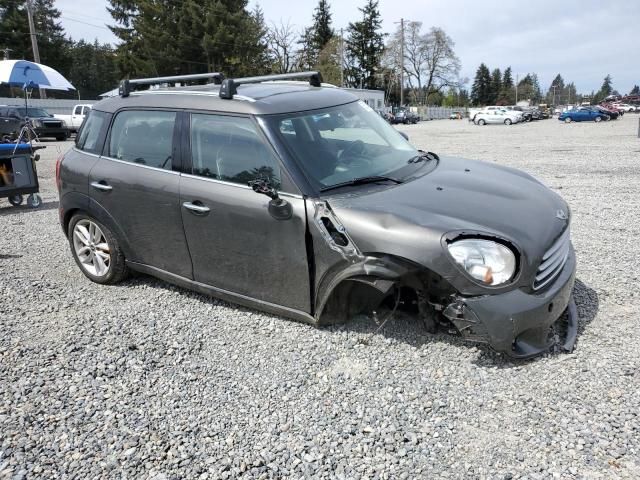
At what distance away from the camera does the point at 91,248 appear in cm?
483

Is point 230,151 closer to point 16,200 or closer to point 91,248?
point 91,248

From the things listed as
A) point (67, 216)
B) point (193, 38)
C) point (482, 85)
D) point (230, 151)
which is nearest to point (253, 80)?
point (230, 151)

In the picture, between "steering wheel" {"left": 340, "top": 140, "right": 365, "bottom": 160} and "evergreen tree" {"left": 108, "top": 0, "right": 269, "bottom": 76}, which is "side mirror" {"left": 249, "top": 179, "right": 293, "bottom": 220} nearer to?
"steering wheel" {"left": 340, "top": 140, "right": 365, "bottom": 160}

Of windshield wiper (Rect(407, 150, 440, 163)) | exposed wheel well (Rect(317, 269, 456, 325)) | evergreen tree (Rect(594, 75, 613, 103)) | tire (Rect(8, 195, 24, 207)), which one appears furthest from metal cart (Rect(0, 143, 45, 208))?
evergreen tree (Rect(594, 75, 613, 103))

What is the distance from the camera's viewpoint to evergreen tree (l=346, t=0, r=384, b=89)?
7744 cm

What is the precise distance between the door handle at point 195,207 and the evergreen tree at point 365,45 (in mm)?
77182

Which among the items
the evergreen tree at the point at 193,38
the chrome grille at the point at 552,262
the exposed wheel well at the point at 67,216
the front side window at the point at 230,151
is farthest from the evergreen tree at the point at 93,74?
the chrome grille at the point at 552,262

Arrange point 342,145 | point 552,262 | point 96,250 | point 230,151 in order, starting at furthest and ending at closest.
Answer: point 96,250 < point 342,145 < point 230,151 < point 552,262

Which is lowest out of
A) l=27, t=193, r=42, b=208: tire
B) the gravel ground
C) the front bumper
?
the gravel ground

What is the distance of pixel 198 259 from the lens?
3.93m

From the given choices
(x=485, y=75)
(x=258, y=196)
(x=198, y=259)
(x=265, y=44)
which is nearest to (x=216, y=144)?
(x=258, y=196)

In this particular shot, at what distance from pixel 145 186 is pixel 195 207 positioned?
0.60 metres

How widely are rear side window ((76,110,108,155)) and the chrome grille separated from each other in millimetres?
3745

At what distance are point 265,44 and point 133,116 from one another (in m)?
53.7
